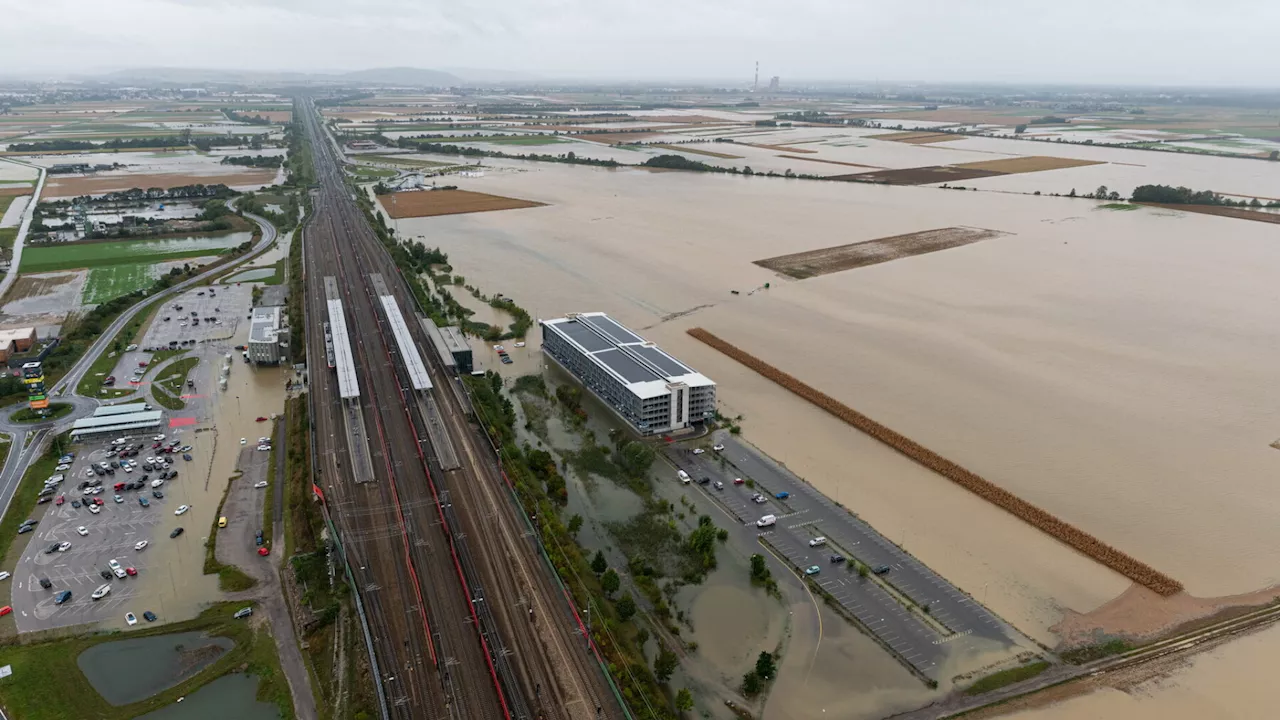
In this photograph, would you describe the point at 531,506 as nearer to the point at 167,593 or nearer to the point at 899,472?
the point at 167,593

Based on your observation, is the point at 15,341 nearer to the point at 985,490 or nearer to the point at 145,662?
the point at 145,662

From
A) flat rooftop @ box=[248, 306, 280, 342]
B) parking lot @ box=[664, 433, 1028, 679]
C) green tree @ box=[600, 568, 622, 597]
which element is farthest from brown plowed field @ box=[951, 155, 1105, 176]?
green tree @ box=[600, 568, 622, 597]

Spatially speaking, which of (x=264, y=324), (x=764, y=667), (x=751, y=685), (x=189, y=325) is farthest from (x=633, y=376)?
(x=189, y=325)

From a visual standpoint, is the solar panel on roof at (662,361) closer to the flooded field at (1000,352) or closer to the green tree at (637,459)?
the flooded field at (1000,352)

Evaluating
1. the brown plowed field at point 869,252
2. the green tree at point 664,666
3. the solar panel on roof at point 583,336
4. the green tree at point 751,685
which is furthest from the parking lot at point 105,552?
the brown plowed field at point 869,252

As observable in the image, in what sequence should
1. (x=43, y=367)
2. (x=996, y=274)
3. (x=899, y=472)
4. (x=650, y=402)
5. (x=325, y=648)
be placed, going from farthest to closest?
(x=996, y=274) < (x=43, y=367) < (x=650, y=402) < (x=899, y=472) < (x=325, y=648)

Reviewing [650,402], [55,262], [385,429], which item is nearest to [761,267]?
[650,402]
